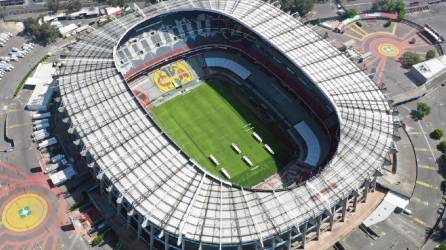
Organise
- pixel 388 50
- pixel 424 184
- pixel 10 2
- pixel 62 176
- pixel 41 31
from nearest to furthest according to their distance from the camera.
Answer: pixel 62 176, pixel 424 184, pixel 41 31, pixel 388 50, pixel 10 2

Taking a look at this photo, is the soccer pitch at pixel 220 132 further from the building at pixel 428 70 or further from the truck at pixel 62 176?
the building at pixel 428 70

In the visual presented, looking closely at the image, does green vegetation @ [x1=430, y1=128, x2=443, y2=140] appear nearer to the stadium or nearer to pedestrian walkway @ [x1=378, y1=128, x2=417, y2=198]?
pedestrian walkway @ [x1=378, y1=128, x2=417, y2=198]

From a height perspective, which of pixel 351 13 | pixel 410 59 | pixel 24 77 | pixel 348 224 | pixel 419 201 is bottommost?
pixel 419 201

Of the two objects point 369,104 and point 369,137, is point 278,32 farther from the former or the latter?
point 369,137

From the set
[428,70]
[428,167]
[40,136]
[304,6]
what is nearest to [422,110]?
[428,70]

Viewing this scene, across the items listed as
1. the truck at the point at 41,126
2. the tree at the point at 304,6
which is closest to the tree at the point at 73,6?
the truck at the point at 41,126

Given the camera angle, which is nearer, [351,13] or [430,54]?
[430,54]

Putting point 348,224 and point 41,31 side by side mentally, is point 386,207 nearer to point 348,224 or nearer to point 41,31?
point 348,224

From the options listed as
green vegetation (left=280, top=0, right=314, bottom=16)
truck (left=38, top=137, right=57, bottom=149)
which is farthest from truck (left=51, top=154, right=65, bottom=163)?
green vegetation (left=280, top=0, right=314, bottom=16)
